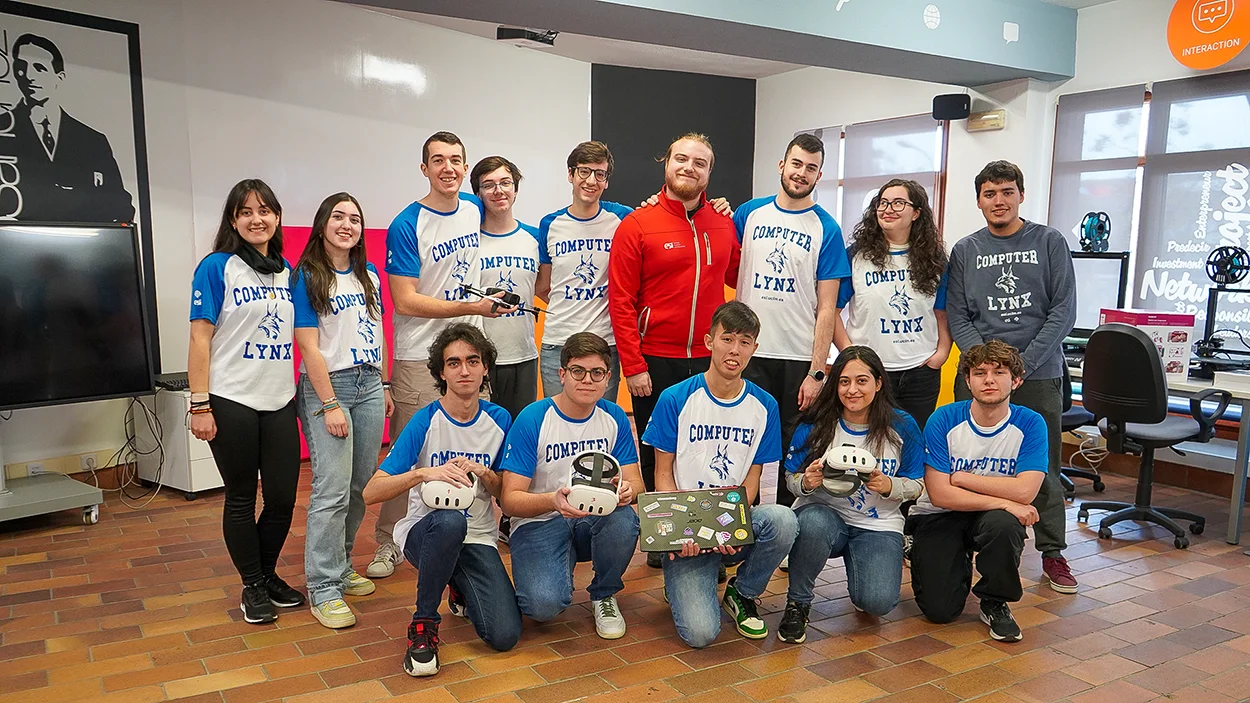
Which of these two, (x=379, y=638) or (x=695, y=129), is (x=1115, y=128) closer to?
(x=695, y=129)

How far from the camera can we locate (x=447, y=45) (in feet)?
20.9

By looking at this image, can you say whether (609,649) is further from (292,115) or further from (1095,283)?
(1095,283)

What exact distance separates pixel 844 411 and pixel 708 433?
50 cm

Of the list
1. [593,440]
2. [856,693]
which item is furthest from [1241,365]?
[593,440]

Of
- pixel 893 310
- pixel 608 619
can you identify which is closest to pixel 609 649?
pixel 608 619

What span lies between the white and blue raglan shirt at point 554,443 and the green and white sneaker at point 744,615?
23.2 inches

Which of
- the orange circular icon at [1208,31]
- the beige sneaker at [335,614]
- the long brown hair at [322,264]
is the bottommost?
the beige sneaker at [335,614]

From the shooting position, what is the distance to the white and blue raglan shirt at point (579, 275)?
3.63 m

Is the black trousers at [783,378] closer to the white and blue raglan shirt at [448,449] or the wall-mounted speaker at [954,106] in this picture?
the white and blue raglan shirt at [448,449]

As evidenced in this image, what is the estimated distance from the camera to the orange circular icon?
5137 millimetres

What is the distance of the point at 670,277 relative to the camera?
3398mm

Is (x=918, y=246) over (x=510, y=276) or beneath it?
over

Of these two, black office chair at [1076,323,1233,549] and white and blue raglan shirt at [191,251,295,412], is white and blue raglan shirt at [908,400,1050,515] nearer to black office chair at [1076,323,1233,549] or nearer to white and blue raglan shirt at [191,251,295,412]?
black office chair at [1076,323,1233,549]

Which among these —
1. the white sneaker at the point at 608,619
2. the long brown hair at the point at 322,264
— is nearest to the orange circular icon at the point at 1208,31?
the white sneaker at the point at 608,619
